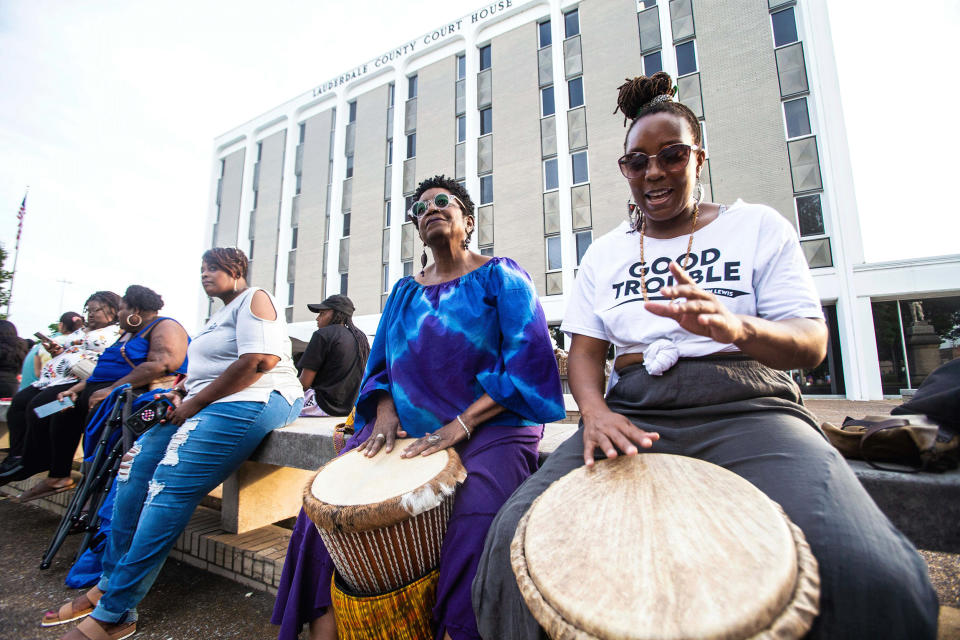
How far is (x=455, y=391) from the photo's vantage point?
1895 mm

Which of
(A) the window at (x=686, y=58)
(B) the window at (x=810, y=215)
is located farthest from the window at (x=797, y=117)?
(A) the window at (x=686, y=58)

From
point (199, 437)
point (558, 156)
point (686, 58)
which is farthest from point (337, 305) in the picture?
point (686, 58)

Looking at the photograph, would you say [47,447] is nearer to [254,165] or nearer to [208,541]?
[208,541]

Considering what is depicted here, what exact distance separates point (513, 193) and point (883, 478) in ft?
51.9

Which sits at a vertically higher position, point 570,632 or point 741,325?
point 741,325

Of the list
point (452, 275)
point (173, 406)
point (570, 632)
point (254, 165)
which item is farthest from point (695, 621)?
point (254, 165)

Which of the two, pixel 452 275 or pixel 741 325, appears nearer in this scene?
pixel 741 325

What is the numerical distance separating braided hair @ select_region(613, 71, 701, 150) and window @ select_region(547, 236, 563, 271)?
13.8m

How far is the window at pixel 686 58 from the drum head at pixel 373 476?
1628 cm

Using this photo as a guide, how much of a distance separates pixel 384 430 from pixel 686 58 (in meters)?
16.5

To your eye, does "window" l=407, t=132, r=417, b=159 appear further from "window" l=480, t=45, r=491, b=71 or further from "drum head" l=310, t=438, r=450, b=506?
"drum head" l=310, t=438, r=450, b=506

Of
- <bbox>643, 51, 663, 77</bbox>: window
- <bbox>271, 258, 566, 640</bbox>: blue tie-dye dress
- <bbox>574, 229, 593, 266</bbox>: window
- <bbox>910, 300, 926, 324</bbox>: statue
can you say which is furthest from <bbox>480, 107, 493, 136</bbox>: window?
<bbox>271, 258, 566, 640</bbox>: blue tie-dye dress

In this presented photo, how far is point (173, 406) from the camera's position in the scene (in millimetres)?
2598

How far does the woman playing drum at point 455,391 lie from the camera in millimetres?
1459
